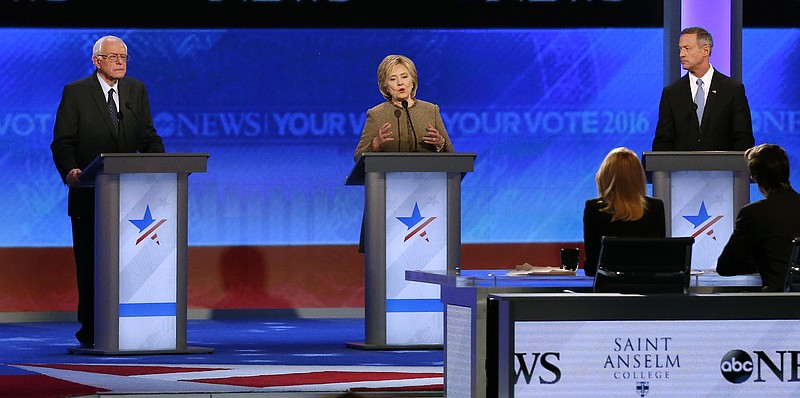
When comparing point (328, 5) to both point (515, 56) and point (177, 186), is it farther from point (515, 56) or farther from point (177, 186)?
point (177, 186)

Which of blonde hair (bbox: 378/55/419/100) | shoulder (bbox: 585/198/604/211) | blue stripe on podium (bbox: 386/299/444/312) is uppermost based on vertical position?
blonde hair (bbox: 378/55/419/100)

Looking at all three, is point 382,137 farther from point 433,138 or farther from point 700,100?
point 700,100

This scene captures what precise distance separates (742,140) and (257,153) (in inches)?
158

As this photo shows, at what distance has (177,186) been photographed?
23.0ft

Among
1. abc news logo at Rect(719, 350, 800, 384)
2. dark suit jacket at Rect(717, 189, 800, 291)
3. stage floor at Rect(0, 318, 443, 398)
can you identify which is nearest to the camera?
abc news logo at Rect(719, 350, 800, 384)

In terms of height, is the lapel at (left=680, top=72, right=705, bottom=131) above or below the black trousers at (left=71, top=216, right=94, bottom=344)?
above

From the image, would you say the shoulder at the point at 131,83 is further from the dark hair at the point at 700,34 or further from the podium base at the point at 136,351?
the dark hair at the point at 700,34

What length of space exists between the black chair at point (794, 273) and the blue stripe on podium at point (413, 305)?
8.91ft

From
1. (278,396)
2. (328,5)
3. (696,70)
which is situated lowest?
(278,396)

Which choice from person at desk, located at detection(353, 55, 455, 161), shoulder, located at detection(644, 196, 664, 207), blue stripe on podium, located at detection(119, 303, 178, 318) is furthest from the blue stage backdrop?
shoulder, located at detection(644, 196, 664, 207)

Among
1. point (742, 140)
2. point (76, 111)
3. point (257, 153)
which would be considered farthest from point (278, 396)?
point (257, 153)

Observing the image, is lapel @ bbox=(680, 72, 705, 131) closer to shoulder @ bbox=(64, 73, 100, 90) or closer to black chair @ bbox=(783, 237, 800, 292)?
black chair @ bbox=(783, 237, 800, 292)

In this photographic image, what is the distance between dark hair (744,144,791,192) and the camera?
4996 millimetres

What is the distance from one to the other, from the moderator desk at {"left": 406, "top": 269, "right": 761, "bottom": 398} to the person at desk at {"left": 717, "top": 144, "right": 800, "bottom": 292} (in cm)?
6
